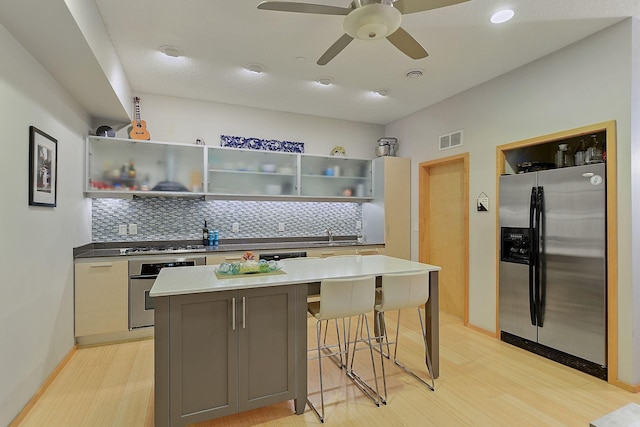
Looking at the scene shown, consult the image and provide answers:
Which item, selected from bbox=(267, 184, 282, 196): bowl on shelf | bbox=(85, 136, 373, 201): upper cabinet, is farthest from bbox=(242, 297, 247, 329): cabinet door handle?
bbox=(267, 184, 282, 196): bowl on shelf

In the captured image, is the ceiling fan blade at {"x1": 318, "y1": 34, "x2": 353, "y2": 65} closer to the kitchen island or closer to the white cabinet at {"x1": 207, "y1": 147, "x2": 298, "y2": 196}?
the kitchen island

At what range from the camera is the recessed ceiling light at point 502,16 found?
2.40m

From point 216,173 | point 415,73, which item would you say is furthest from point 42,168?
point 415,73

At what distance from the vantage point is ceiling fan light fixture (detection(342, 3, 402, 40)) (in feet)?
5.67

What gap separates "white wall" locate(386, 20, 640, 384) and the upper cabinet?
1.14 metres

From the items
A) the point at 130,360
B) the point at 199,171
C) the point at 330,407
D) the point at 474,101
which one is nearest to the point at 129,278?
the point at 130,360

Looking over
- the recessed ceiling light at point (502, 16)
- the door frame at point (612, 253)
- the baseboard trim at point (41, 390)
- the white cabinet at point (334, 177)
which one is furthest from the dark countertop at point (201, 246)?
the recessed ceiling light at point (502, 16)

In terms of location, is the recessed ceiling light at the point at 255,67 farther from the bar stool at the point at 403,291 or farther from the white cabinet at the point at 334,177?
the bar stool at the point at 403,291

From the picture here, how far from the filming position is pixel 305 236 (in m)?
4.93

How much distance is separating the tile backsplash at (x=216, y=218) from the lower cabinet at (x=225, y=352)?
2520mm

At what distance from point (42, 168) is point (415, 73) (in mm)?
3501

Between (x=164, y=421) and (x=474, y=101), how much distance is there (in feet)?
13.8

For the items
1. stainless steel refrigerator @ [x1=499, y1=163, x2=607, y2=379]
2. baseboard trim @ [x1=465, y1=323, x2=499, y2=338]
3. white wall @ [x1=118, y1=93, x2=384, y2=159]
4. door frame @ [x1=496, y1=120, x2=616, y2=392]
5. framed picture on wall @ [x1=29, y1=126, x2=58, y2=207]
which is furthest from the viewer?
white wall @ [x1=118, y1=93, x2=384, y2=159]

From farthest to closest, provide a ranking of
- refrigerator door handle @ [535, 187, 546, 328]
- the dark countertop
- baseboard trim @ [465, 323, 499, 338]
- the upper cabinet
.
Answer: the upper cabinet
baseboard trim @ [465, 323, 499, 338]
the dark countertop
refrigerator door handle @ [535, 187, 546, 328]
